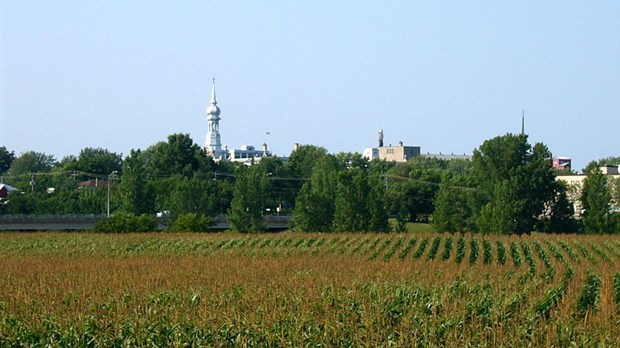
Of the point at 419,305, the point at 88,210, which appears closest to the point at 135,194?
the point at 88,210

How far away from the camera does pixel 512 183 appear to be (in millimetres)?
86562

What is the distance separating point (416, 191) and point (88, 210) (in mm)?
37880

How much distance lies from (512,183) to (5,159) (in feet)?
399

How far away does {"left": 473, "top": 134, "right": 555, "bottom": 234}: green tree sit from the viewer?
80000 mm

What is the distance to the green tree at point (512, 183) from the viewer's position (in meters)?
80.0

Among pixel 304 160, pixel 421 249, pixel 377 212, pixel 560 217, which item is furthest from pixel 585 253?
pixel 304 160

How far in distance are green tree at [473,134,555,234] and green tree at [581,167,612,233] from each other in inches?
209

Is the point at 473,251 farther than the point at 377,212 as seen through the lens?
No

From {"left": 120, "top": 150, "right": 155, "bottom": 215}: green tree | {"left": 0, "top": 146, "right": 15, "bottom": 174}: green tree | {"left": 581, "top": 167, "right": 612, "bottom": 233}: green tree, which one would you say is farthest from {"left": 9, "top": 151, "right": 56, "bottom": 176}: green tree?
{"left": 581, "top": 167, "right": 612, "bottom": 233}: green tree

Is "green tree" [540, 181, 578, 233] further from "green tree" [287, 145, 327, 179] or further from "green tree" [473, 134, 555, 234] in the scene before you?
"green tree" [287, 145, 327, 179]

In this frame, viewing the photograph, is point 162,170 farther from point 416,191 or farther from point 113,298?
point 113,298

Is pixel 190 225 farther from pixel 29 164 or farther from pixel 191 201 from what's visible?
pixel 29 164

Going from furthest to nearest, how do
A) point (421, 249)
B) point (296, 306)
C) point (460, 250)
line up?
point (421, 249) < point (460, 250) < point (296, 306)

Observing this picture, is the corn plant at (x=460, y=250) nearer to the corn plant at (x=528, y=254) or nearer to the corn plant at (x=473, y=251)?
the corn plant at (x=473, y=251)
